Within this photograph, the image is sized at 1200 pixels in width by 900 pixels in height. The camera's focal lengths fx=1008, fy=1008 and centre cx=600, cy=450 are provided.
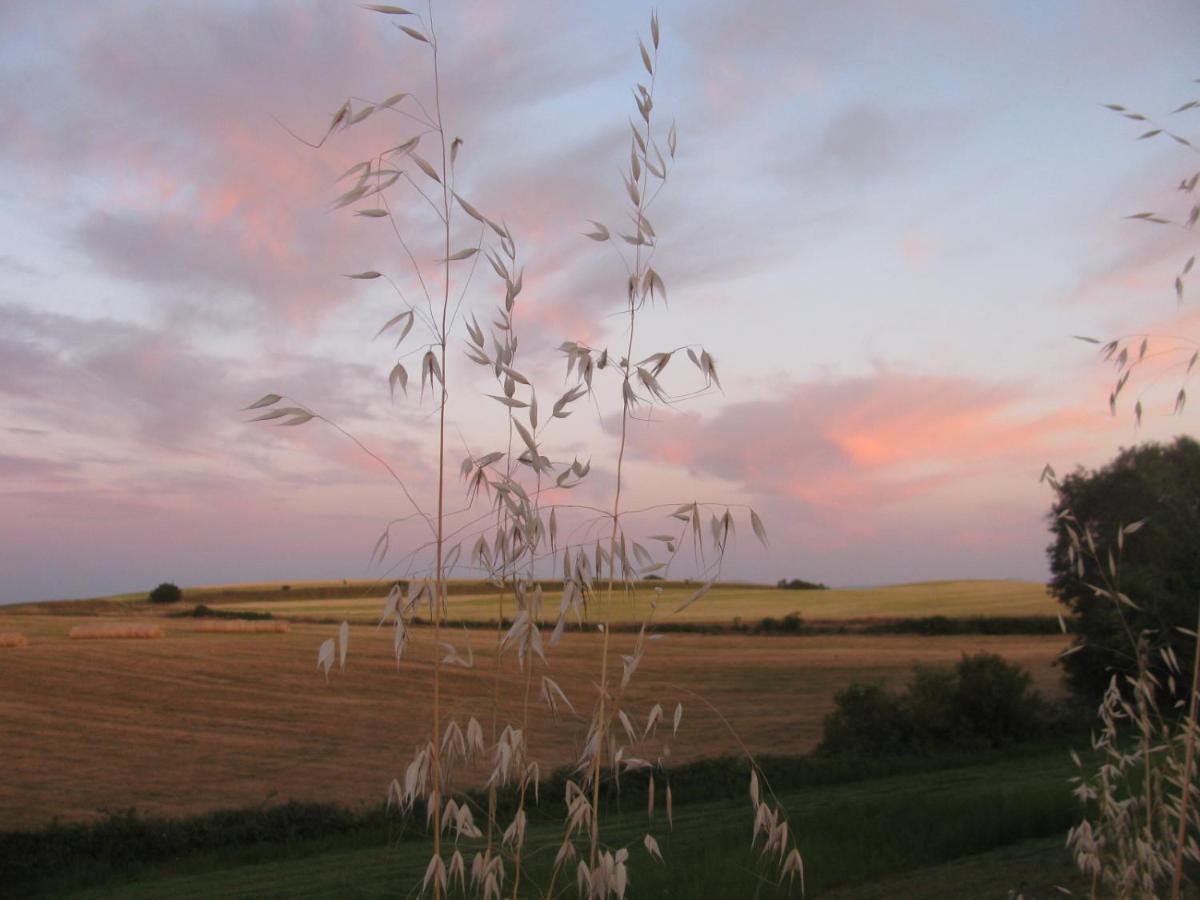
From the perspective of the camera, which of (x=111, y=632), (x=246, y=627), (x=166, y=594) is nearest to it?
(x=111, y=632)

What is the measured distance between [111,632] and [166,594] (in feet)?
64.8

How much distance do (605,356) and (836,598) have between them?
188 feet

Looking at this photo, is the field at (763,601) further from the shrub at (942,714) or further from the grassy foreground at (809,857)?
the grassy foreground at (809,857)

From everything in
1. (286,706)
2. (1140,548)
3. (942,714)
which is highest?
(1140,548)

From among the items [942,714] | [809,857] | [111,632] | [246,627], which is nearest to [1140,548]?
[942,714]

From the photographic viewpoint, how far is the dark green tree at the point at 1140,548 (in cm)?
2091

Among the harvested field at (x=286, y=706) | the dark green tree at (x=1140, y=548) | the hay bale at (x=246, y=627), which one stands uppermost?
the dark green tree at (x=1140, y=548)

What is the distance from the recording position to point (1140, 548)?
2262cm

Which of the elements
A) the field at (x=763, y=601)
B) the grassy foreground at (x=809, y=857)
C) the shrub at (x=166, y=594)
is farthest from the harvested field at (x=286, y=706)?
the shrub at (x=166, y=594)

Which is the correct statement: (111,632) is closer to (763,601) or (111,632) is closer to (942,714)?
(942,714)

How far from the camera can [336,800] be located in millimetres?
15656

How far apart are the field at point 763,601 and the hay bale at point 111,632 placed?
8.24 m

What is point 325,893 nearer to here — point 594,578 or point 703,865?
point 703,865

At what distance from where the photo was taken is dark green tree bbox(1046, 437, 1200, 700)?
2091cm
